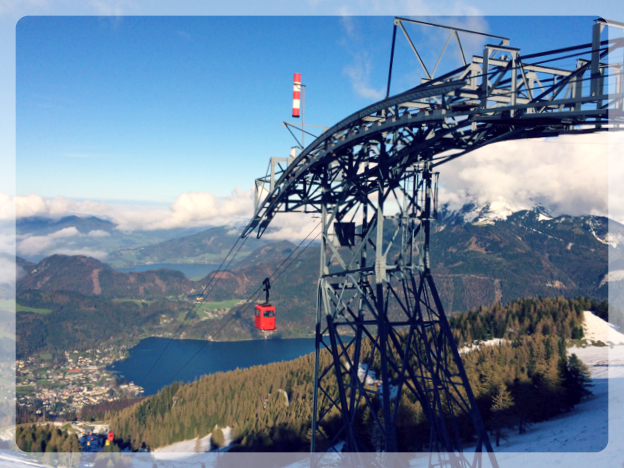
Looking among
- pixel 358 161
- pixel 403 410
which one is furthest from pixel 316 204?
pixel 403 410

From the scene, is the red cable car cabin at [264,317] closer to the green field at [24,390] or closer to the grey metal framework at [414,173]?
the grey metal framework at [414,173]

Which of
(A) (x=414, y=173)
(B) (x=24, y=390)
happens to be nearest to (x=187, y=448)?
(A) (x=414, y=173)

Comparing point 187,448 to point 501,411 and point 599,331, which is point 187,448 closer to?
point 501,411

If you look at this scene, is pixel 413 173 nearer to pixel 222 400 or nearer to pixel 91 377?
pixel 222 400

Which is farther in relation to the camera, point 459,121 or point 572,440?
point 572,440

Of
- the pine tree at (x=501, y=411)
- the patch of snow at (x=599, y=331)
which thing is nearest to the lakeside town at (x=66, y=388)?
the pine tree at (x=501, y=411)

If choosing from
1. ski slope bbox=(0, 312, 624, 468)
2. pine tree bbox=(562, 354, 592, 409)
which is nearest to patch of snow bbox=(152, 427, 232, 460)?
ski slope bbox=(0, 312, 624, 468)

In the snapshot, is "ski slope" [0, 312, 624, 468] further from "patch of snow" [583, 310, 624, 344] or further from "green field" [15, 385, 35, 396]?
"green field" [15, 385, 35, 396]
